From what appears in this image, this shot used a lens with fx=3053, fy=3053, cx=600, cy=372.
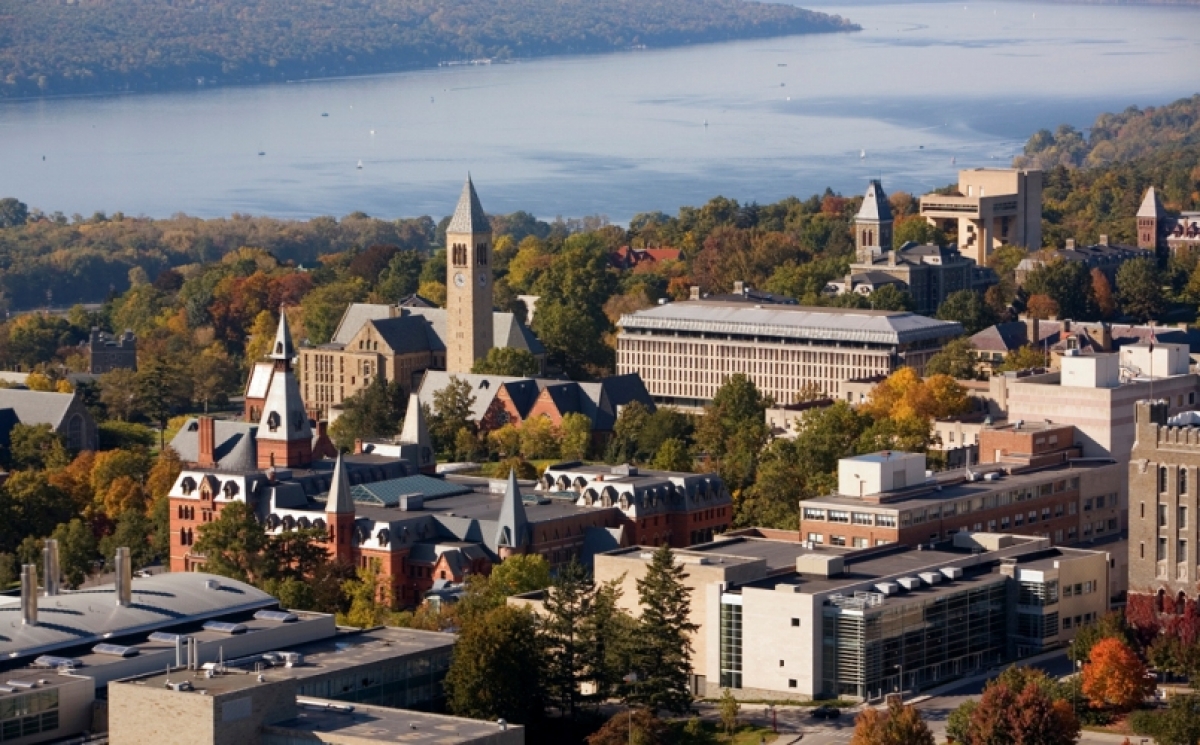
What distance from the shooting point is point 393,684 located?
195ft

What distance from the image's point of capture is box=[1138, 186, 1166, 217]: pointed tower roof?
472 ft

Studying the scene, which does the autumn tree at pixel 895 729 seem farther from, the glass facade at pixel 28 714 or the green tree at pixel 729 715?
the glass facade at pixel 28 714

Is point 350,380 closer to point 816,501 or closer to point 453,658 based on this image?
point 816,501

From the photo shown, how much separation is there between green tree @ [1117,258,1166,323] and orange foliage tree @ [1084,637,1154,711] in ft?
220

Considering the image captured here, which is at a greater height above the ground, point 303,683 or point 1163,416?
point 1163,416

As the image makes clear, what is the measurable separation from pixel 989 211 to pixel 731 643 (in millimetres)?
79215

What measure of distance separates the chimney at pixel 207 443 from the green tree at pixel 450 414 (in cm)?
1171

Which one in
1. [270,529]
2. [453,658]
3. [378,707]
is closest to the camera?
[378,707]

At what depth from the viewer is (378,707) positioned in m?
55.6

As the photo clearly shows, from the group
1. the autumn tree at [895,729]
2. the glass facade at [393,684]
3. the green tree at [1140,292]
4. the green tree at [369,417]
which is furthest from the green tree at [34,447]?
the green tree at [1140,292]

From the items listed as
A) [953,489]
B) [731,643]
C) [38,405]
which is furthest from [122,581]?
[38,405]

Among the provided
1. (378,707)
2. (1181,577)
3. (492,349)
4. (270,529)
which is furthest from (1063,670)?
(492,349)

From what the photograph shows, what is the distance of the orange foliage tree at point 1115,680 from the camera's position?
6200 cm

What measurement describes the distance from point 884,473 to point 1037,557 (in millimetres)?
5762
